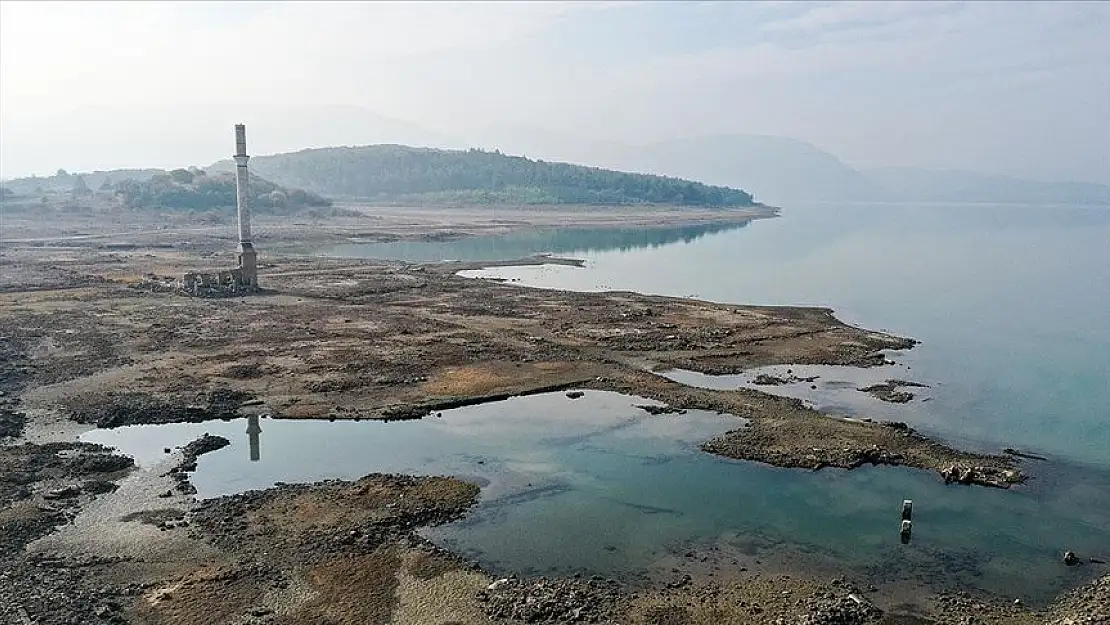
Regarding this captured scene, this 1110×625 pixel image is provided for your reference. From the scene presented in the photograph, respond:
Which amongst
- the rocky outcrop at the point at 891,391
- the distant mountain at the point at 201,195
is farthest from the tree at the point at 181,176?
the rocky outcrop at the point at 891,391

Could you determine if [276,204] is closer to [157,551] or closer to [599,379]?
[599,379]

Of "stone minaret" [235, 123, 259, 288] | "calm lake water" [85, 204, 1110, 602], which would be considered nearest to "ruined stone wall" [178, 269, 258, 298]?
"stone minaret" [235, 123, 259, 288]

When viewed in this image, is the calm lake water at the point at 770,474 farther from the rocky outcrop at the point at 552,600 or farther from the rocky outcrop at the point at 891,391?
the rocky outcrop at the point at 552,600

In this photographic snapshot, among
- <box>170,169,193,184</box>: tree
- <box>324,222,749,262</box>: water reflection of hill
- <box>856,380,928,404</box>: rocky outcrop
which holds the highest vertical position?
<box>170,169,193,184</box>: tree

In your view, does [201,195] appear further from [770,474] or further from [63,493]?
[770,474]

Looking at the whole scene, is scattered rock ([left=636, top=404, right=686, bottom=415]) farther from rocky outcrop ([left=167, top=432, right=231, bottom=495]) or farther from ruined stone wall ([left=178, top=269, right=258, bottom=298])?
ruined stone wall ([left=178, top=269, right=258, bottom=298])
